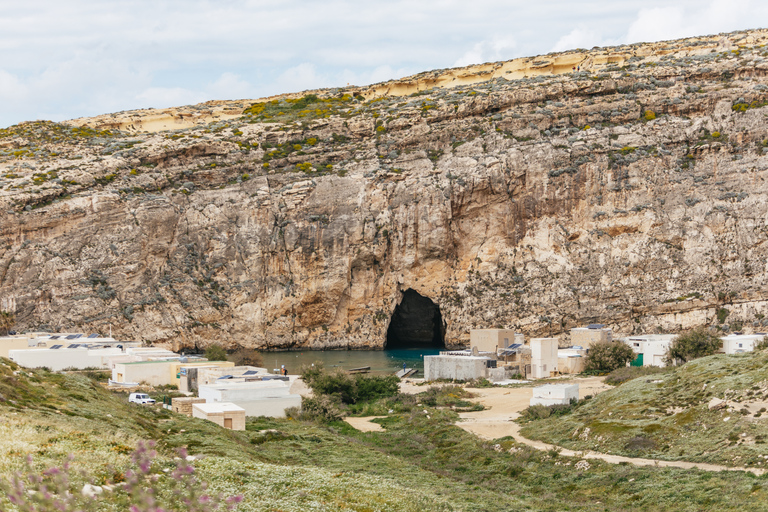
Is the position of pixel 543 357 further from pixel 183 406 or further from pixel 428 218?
pixel 183 406

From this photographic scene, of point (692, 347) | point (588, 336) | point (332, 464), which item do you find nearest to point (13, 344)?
point (332, 464)

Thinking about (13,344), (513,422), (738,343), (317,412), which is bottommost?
(513,422)

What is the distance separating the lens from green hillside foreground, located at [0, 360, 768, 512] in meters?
12.2

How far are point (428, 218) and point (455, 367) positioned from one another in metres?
20.3

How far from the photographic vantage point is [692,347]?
142 ft

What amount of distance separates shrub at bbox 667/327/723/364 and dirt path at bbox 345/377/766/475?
14.8 ft

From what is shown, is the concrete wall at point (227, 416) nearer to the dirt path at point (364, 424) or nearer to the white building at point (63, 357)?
the dirt path at point (364, 424)

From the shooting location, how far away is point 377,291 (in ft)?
220

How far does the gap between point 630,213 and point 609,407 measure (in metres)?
36.7

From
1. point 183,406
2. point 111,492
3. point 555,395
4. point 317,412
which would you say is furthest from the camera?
point 555,395

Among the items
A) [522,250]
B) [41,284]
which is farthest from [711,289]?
[41,284]

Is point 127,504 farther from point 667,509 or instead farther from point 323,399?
point 323,399

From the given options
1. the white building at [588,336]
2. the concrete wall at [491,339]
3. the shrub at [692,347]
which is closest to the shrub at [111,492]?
the shrub at [692,347]

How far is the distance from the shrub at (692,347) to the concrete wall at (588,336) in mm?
8905
